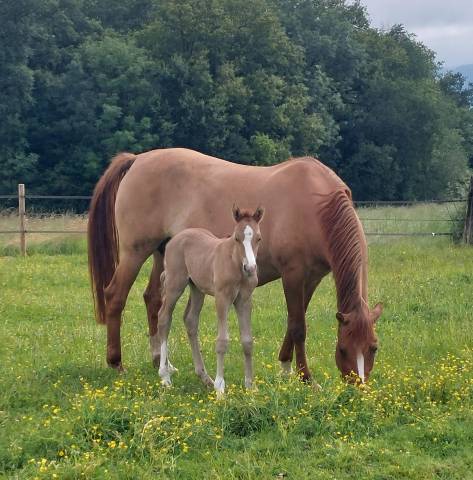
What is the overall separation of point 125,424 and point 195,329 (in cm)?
174

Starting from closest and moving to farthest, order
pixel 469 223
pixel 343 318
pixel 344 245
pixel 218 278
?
pixel 343 318, pixel 218 278, pixel 344 245, pixel 469 223

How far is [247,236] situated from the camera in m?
5.05

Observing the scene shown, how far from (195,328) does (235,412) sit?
5.14 feet

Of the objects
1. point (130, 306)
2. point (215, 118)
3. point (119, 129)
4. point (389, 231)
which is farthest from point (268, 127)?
point (130, 306)

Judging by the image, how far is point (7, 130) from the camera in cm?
3434

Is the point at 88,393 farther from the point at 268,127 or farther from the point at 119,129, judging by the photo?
the point at 268,127

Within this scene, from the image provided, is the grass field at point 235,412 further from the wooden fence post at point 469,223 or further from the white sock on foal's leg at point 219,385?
the wooden fence post at point 469,223

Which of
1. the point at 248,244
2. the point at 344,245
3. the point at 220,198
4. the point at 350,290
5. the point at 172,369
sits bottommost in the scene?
the point at 172,369

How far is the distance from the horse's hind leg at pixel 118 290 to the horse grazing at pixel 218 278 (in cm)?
57

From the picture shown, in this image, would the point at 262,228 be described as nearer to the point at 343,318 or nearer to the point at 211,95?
the point at 343,318

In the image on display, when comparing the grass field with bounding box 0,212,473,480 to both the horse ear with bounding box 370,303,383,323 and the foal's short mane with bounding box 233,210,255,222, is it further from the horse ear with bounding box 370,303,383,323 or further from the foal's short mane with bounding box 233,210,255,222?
the foal's short mane with bounding box 233,210,255,222

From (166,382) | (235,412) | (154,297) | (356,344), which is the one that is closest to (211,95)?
(154,297)

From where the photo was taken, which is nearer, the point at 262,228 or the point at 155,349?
the point at 262,228

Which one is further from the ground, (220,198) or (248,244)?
(220,198)
